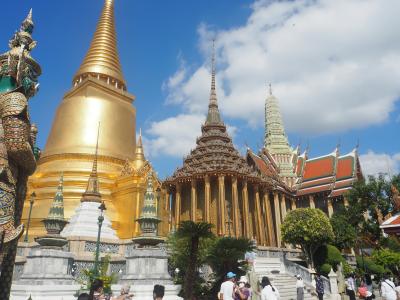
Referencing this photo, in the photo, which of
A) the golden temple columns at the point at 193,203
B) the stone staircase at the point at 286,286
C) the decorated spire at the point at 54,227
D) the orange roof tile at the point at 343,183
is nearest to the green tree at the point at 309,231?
the stone staircase at the point at 286,286

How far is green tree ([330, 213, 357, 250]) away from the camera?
84.9 ft

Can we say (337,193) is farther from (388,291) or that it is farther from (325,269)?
(388,291)

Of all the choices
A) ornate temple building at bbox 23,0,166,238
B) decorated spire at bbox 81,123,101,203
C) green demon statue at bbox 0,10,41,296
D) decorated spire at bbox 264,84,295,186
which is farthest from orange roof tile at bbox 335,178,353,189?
green demon statue at bbox 0,10,41,296

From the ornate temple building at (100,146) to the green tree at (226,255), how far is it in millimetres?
7819

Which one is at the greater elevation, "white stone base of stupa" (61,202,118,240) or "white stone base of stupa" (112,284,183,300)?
"white stone base of stupa" (61,202,118,240)

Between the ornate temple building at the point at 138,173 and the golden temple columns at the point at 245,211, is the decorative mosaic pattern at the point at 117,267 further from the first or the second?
the golden temple columns at the point at 245,211

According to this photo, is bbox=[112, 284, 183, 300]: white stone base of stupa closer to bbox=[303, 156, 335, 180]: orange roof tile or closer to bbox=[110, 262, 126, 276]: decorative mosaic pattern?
bbox=[110, 262, 126, 276]: decorative mosaic pattern

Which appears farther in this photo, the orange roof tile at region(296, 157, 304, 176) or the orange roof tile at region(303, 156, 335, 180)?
the orange roof tile at region(296, 157, 304, 176)

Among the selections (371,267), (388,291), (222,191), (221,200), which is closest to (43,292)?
(388,291)

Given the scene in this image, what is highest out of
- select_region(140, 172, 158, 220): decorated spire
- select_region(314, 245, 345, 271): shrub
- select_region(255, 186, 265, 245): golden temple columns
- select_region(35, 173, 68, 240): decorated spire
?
select_region(255, 186, 265, 245): golden temple columns

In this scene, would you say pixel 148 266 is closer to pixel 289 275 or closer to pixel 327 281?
pixel 289 275

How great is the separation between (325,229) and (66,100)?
20.5 meters

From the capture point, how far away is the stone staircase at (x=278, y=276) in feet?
51.0

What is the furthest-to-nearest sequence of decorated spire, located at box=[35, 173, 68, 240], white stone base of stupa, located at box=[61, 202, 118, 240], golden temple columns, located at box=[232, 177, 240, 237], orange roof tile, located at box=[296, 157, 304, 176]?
1. orange roof tile, located at box=[296, 157, 304, 176]
2. golden temple columns, located at box=[232, 177, 240, 237]
3. white stone base of stupa, located at box=[61, 202, 118, 240]
4. decorated spire, located at box=[35, 173, 68, 240]
